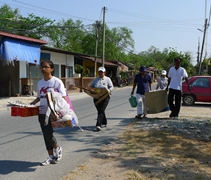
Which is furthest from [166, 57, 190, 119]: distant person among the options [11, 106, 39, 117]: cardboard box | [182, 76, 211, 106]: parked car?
[182, 76, 211, 106]: parked car

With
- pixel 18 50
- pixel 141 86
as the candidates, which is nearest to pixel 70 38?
pixel 18 50

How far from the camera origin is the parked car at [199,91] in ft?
51.5

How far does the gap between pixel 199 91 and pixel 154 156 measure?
1077 cm

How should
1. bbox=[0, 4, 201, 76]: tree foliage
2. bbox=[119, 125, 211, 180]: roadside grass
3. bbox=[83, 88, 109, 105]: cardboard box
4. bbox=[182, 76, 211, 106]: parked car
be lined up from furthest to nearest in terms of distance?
bbox=[0, 4, 201, 76]: tree foliage, bbox=[182, 76, 211, 106]: parked car, bbox=[83, 88, 109, 105]: cardboard box, bbox=[119, 125, 211, 180]: roadside grass

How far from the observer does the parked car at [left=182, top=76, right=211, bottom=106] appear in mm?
15711

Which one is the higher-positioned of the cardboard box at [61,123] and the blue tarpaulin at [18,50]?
the blue tarpaulin at [18,50]

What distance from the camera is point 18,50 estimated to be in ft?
61.5

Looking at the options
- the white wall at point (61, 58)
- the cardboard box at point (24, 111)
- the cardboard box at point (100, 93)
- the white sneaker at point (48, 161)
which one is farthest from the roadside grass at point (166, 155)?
the white wall at point (61, 58)

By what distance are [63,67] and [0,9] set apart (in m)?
27.6

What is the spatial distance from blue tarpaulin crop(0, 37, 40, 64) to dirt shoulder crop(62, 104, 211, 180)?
11.5 metres

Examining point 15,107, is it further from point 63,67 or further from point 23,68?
point 63,67

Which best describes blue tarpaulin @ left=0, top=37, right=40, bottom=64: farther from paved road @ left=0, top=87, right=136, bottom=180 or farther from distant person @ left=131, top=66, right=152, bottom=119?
distant person @ left=131, top=66, right=152, bottom=119

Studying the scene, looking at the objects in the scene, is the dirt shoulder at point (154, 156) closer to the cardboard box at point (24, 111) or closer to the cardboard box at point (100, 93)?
the cardboard box at point (100, 93)

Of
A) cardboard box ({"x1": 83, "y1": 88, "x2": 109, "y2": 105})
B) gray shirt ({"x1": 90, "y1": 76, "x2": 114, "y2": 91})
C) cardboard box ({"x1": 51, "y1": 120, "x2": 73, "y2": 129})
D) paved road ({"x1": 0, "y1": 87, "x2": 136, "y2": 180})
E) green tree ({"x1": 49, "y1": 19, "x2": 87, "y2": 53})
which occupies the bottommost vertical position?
paved road ({"x1": 0, "y1": 87, "x2": 136, "y2": 180})
